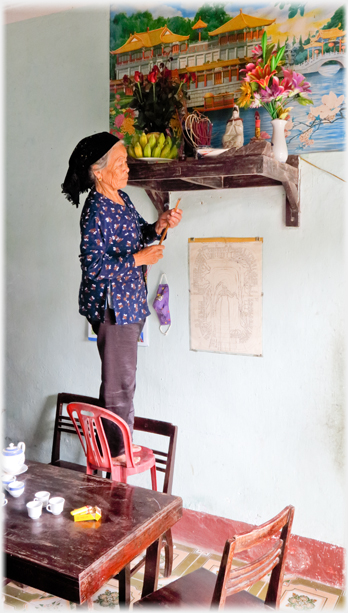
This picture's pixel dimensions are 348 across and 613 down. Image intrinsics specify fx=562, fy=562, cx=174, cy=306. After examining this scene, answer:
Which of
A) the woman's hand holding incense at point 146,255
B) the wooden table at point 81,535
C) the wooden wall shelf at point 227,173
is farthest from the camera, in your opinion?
the woman's hand holding incense at point 146,255

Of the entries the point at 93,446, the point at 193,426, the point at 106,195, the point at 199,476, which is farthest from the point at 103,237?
the point at 199,476

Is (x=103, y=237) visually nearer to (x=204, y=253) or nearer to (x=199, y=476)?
(x=204, y=253)

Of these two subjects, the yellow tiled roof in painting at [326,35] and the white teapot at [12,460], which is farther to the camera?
the yellow tiled roof in painting at [326,35]

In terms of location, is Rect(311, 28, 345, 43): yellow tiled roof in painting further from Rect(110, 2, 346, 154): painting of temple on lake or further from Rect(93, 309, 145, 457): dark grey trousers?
Rect(93, 309, 145, 457): dark grey trousers

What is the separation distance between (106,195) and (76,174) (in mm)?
160

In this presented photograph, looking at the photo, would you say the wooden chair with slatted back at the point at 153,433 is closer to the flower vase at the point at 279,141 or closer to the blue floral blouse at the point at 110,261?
the blue floral blouse at the point at 110,261

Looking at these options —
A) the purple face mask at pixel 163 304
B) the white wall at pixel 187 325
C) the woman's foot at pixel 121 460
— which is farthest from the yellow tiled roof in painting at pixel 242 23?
the woman's foot at pixel 121 460

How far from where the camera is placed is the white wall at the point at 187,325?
2.63 metres

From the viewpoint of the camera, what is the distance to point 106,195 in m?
2.54

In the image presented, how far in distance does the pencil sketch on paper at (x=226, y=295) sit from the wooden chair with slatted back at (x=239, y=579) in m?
1.17

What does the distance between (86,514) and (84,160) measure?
1.47 metres

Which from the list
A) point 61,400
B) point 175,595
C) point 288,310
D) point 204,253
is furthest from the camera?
point 61,400

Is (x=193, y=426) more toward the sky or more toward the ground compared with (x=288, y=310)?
more toward the ground

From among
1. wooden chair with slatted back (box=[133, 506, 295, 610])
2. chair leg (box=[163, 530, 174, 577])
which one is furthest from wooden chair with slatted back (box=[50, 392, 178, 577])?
wooden chair with slatted back (box=[133, 506, 295, 610])
